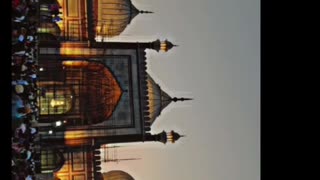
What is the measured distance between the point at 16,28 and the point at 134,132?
1580 cm

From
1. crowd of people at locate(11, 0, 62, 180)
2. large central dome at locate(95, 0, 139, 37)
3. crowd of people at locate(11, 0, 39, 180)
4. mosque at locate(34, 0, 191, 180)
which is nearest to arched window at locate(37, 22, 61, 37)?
mosque at locate(34, 0, 191, 180)

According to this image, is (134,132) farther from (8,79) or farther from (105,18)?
(8,79)

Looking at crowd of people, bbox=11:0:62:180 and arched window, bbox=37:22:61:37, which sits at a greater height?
arched window, bbox=37:22:61:37

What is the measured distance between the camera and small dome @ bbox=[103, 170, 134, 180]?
1503 inches

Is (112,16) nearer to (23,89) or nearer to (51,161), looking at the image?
(51,161)

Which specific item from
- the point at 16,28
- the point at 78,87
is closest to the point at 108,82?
the point at 78,87

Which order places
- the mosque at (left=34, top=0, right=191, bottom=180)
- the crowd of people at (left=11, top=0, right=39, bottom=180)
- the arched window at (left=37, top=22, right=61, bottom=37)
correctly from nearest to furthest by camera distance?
the crowd of people at (left=11, top=0, right=39, bottom=180), the mosque at (left=34, top=0, right=191, bottom=180), the arched window at (left=37, top=22, right=61, bottom=37)

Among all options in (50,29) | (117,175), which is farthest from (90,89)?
(117,175)

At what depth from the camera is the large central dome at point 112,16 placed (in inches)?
1512

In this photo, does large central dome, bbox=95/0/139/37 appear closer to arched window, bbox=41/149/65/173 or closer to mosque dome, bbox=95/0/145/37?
mosque dome, bbox=95/0/145/37

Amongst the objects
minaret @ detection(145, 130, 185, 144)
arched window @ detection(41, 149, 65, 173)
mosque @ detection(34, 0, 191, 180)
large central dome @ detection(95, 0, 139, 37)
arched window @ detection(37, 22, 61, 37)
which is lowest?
arched window @ detection(41, 149, 65, 173)

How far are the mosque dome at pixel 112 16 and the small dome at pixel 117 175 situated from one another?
976 centimetres

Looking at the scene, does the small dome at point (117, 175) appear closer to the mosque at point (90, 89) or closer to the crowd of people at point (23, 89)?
the mosque at point (90, 89)

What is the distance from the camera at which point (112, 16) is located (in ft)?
127
